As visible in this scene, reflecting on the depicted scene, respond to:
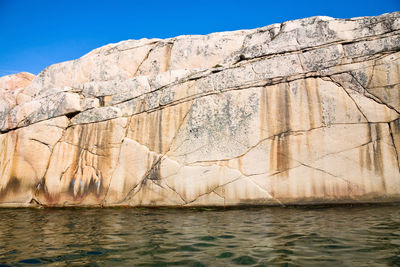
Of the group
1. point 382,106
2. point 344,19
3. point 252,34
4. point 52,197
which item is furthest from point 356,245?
point 52,197

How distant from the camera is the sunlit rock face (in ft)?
20.0

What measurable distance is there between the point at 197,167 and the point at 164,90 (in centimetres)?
252

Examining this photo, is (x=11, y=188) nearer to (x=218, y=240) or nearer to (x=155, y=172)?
(x=155, y=172)

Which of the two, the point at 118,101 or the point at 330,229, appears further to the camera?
the point at 118,101

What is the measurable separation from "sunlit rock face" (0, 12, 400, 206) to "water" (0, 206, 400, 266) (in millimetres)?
1225

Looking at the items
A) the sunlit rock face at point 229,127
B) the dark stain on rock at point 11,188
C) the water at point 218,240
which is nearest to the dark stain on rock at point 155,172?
the sunlit rock face at point 229,127

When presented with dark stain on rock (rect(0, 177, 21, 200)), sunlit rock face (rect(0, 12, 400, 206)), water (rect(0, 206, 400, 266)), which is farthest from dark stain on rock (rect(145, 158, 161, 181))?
dark stain on rock (rect(0, 177, 21, 200))

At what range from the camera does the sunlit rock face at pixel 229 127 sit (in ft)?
20.0

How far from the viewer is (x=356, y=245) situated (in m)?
2.99

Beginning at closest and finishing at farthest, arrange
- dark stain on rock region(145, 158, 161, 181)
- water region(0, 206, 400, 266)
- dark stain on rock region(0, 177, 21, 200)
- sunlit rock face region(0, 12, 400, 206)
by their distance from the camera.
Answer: water region(0, 206, 400, 266)
sunlit rock face region(0, 12, 400, 206)
dark stain on rock region(145, 158, 161, 181)
dark stain on rock region(0, 177, 21, 200)

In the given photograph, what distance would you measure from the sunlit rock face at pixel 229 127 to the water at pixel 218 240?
1.22 m

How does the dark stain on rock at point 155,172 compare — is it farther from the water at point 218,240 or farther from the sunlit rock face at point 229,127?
the water at point 218,240

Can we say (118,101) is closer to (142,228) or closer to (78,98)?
(78,98)

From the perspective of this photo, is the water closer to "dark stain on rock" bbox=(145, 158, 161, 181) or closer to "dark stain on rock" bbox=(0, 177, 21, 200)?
"dark stain on rock" bbox=(145, 158, 161, 181)
